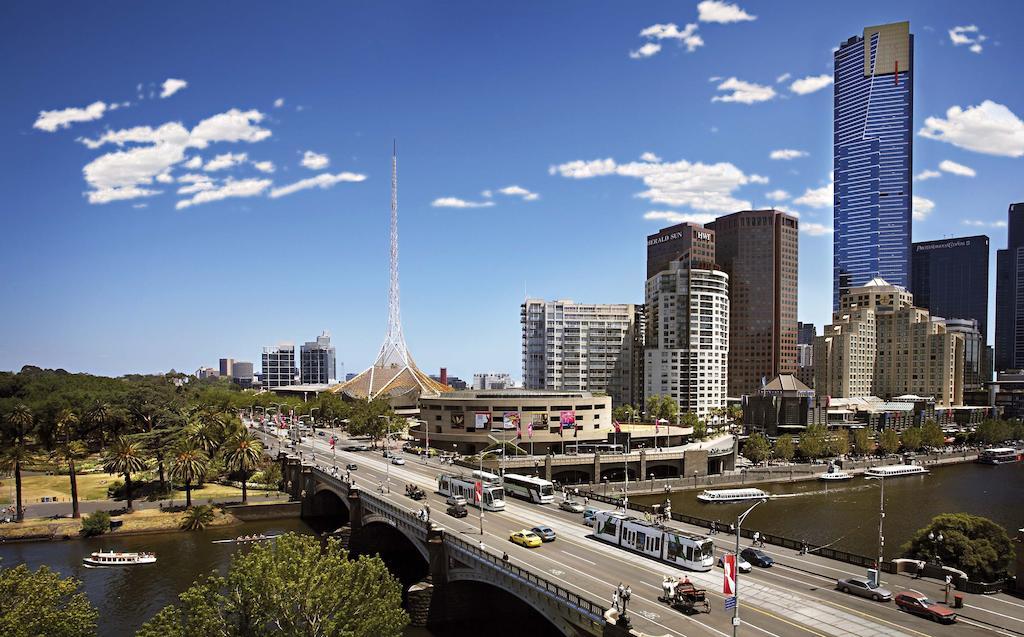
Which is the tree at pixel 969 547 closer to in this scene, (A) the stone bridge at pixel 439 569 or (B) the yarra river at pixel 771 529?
(B) the yarra river at pixel 771 529

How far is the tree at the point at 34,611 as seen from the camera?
35.9 meters

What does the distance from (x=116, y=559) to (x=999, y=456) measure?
19871 cm

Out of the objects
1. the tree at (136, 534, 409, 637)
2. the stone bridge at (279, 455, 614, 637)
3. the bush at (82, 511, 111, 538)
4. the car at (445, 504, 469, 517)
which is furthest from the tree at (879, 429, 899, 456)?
the bush at (82, 511, 111, 538)

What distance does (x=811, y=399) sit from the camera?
582 ft

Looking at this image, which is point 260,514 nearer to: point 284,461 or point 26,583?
point 284,461

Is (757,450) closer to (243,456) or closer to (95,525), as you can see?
(243,456)

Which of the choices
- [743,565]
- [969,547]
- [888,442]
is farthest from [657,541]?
[888,442]

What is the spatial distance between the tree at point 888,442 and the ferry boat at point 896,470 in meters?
17.0

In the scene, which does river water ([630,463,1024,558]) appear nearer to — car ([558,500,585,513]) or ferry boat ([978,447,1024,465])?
ferry boat ([978,447,1024,465])

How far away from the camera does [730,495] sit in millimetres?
114375

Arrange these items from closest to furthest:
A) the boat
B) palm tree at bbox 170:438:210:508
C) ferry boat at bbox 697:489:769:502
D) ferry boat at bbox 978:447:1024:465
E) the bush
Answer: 1. the boat
2. the bush
3. palm tree at bbox 170:438:210:508
4. ferry boat at bbox 697:489:769:502
5. ferry boat at bbox 978:447:1024:465

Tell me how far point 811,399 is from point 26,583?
17455cm

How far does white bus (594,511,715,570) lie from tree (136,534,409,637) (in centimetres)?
2171

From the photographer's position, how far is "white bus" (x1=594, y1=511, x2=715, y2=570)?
49812 millimetres
